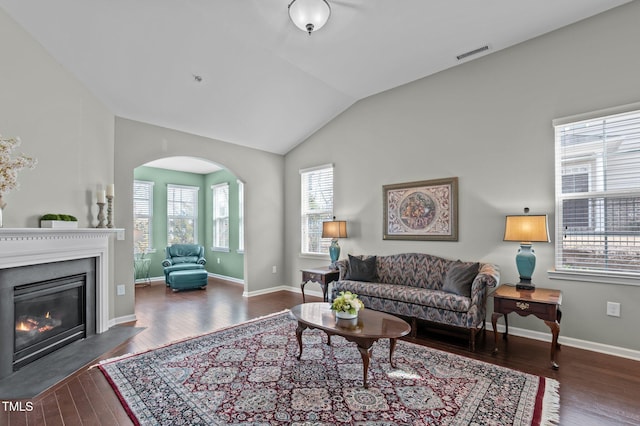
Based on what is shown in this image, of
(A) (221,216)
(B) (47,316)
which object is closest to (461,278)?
(B) (47,316)

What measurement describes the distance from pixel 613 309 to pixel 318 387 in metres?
3.00

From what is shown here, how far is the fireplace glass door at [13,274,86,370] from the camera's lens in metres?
2.85

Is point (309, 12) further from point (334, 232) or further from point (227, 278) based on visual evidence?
point (227, 278)

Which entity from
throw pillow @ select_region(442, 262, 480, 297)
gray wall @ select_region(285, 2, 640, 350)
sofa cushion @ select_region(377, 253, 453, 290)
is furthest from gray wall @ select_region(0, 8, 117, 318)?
throw pillow @ select_region(442, 262, 480, 297)

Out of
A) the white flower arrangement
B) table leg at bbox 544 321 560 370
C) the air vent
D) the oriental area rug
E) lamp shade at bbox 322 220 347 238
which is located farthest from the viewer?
lamp shade at bbox 322 220 347 238

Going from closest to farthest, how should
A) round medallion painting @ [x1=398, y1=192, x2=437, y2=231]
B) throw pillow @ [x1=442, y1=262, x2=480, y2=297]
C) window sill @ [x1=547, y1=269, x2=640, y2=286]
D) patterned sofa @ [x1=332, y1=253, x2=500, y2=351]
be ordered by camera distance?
window sill @ [x1=547, y1=269, x2=640, y2=286], patterned sofa @ [x1=332, y1=253, x2=500, y2=351], throw pillow @ [x1=442, y1=262, x2=480, y2=297], round medallion painting @ [x1=398, y1=192, x2=437, y2=231]

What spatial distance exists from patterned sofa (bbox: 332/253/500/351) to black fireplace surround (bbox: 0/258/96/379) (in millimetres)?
Result: 3039

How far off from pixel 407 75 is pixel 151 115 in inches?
142

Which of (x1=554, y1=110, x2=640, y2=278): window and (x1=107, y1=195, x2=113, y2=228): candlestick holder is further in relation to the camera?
(x1=107, y1=195, x2=113, y2=228): candlestick holder

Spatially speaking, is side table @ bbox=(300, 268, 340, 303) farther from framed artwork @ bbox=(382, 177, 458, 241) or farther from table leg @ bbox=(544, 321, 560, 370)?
table leg @ bbox=(544, 321, 560, 370)

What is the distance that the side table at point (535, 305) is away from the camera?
282 cm

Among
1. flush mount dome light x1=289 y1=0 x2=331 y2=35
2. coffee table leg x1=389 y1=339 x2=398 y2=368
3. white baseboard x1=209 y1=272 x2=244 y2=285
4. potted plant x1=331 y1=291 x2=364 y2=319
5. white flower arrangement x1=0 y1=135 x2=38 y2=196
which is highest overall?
flush mount dome light x1=289 y1=0 x2=331 y2=35

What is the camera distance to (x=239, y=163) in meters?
5.64

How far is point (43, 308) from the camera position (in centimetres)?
314
